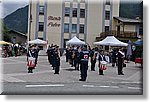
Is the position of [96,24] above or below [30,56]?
above

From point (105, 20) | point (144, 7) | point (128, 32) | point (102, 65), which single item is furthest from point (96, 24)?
point (144, 7)

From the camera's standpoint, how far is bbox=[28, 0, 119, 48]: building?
45.2 m

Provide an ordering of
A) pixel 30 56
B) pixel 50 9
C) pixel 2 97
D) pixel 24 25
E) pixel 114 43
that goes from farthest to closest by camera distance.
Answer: pixel 24 25
pixel 50 9
pixel 114 43
pixel 30 56
pixel 2 97

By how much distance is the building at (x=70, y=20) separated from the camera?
45219mm

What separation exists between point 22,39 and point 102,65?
45148 mm

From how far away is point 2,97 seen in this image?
6242 millimetres

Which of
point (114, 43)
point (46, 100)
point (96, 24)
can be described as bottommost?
point (46, 100)

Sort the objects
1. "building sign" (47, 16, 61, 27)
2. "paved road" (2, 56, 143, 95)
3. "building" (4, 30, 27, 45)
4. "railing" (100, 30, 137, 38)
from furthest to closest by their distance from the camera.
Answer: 1. "building" (4, 30, 27, 45)
2. "building sign" (47, 16, 61, 27)
3. "railing" (100, 30, 137, 38)
4. "paved road" (2, 56, 143, 95)

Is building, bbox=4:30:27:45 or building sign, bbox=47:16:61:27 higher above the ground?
building sign, bbox=47:16:61:27

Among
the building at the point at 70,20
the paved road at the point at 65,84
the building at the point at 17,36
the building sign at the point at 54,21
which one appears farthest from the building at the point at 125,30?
the paved road at the point at 65,84

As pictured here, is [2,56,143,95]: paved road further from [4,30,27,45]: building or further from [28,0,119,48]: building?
[4,30,27,45]: building

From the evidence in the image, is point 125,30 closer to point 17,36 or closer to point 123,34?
point 123,34

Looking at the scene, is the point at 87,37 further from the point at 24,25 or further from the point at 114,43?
the point at 114,43

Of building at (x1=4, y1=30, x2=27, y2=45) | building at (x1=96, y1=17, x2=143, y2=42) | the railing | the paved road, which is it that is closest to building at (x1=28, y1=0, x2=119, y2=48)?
building at (x1=96, y1=17, x2=143, y2=42)
